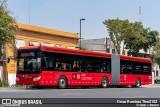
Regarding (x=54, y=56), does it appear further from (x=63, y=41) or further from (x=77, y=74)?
(x=63, y=41)

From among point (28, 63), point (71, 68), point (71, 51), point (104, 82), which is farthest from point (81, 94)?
point (104, 82)

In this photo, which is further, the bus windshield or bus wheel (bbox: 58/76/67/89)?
bus wheel (bbox: 58/76/67/89)

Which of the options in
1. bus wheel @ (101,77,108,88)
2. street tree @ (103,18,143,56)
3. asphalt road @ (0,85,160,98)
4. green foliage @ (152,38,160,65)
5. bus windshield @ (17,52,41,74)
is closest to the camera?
asphalt road @ (0,85,160,98)

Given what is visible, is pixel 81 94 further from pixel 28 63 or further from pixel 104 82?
pixel 104 82

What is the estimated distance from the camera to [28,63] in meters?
25.1

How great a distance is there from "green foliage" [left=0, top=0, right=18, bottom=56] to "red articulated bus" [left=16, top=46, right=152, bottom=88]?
22.9 feet

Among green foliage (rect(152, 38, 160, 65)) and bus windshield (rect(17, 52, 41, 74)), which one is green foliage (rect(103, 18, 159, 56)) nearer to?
green foliage (rect(152, 38, 160, 65))

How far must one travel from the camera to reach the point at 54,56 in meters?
24.6

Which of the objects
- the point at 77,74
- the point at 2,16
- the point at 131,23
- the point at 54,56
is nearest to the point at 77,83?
the point at 77,74

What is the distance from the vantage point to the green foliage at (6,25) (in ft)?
105

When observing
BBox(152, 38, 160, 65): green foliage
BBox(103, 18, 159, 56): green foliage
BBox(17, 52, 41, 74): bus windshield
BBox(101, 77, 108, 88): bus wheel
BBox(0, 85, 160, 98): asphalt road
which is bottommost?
BBox(101, 77, 108, 88): bus wheel

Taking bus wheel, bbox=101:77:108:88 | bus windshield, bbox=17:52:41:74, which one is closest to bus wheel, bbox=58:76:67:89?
bus windshield, bbox=17:52:41:74

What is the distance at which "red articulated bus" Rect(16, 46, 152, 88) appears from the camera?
24.4 meters

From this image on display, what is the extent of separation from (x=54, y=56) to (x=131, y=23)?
1350 inches
